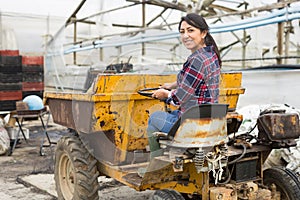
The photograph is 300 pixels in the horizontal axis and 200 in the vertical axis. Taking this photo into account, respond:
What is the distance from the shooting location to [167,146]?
123 inches

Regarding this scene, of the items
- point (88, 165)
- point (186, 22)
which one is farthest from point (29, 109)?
point (186, 22)

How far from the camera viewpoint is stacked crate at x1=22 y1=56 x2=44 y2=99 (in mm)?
9984

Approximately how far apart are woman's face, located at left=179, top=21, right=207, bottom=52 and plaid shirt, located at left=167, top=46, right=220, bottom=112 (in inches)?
2.7

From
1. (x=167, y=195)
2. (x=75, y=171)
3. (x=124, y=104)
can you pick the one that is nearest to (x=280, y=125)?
(x=167, y=195)

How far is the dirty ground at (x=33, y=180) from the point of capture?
4707mm

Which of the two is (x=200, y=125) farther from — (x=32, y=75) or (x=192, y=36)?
(x=32, y=75)

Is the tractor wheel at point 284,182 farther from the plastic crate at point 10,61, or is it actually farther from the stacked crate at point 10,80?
the plastic crate at point 10,61

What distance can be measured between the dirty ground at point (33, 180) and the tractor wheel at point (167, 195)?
5.02 ft

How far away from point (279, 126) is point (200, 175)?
2.48 ft

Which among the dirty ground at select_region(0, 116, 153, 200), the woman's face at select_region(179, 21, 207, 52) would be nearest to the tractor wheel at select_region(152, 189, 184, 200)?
the woman's face at select_region(179, 21, 207, 52)

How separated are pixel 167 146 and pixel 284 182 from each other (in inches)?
43.7

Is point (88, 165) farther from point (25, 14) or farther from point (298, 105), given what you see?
point (25, 14)

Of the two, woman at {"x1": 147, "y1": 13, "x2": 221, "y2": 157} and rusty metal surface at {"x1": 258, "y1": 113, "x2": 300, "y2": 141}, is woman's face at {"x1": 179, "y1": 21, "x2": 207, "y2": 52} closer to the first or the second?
woman at {"x1": 147, "y1": 13, "x2": 221, "y2": 157}

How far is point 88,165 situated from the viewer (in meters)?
3.82
